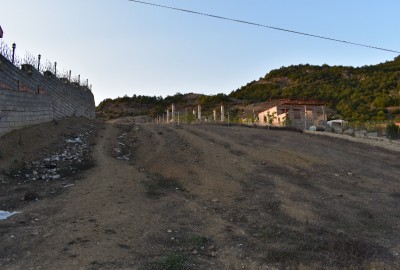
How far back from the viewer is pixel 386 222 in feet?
23.2

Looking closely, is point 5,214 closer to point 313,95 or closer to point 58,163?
point 58,163

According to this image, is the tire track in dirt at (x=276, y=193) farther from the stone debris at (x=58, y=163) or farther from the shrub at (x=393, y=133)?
the shrub at (x=393, y=133)

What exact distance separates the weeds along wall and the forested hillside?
32615mm

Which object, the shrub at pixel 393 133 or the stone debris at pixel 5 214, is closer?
the stone debris at pixel 5 214

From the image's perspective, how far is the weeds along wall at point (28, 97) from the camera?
40.1 ft

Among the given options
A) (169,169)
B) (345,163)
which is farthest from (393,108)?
(169,169)

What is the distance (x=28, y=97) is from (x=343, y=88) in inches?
2007

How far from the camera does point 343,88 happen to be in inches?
2266

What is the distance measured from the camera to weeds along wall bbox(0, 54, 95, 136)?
12227 mm

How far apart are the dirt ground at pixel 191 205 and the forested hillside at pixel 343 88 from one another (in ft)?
109

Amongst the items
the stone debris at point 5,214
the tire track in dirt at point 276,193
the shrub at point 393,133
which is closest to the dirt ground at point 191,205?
the tire track in dirt at point 276,193

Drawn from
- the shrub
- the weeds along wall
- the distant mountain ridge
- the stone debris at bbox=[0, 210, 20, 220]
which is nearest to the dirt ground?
the stone debris at bbox=[0, 210, 20, 220]

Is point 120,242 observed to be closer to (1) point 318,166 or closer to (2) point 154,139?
(1) point 318,166

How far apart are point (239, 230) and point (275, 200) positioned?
2.23 m
